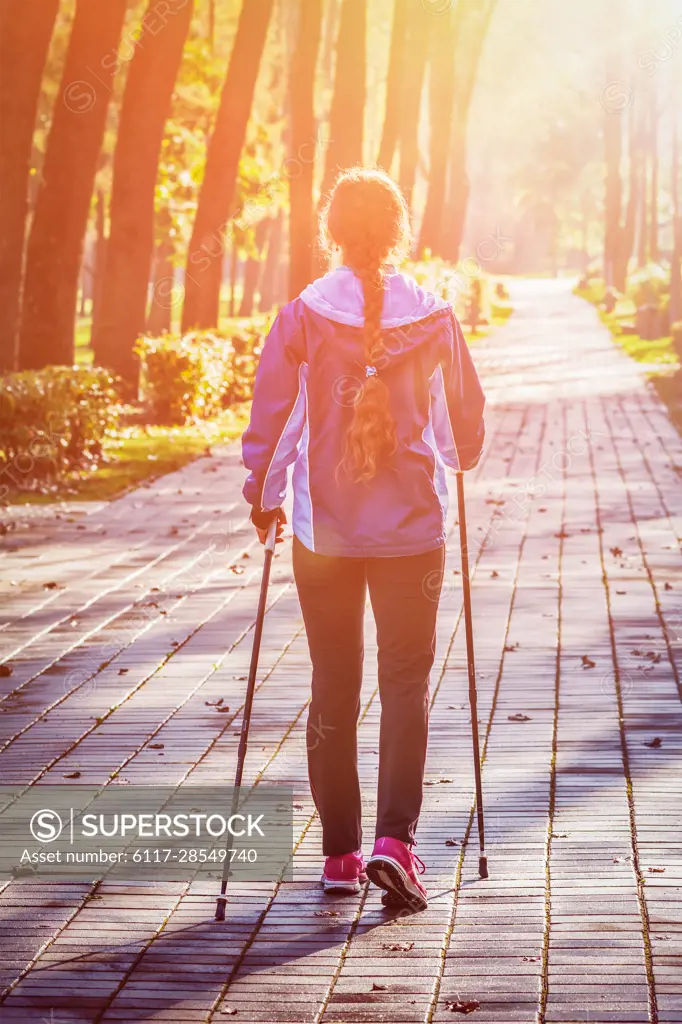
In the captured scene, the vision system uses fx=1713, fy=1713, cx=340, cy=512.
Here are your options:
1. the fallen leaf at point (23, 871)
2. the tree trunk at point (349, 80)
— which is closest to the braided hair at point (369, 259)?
the fallen leaf at point (23, 871)

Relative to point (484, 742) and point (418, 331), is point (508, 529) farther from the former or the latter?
point (418, 331)

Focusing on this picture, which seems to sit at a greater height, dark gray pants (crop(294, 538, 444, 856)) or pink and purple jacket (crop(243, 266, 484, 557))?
pink and purple jacket (crop(243, 266, 484, 557))

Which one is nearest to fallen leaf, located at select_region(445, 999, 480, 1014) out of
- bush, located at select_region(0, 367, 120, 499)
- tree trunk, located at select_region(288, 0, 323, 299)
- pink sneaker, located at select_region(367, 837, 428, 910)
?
pink sneaker, located at select_region(367, 837, 428, 910)

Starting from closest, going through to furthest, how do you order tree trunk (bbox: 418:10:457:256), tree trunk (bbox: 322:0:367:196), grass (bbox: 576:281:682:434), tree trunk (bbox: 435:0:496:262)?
1. grass (bbox: 576:281:682:434)
2. tree trunk (bbox: 322:0:367:196)
3. tree trunk (bbox: 418:10:457:256)
4. tree trunk (bbox: 435:0:496:262)

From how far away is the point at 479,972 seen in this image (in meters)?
4.34

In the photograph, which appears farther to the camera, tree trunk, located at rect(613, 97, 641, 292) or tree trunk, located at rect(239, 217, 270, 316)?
tree trunk, located at rect(613, 97, 641, 292)

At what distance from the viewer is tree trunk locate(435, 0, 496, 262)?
53719 millimetres

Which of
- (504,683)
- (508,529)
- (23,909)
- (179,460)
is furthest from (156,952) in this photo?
(179,460)

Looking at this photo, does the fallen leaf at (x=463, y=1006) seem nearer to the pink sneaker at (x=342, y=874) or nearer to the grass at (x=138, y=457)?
the pink sneaker at (x=342, y=874)

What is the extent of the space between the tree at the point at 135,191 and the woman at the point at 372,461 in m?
16.2

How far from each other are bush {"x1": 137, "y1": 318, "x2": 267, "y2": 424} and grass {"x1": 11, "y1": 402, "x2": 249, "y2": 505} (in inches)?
10.9

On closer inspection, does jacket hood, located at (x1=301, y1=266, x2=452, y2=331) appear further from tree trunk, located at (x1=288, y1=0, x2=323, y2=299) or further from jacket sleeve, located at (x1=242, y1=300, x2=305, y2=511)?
tree trunk, located at (x1=288, y1=0, x2=323, y2=299)

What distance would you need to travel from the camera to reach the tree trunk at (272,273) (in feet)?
209

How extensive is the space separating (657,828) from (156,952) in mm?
1818
